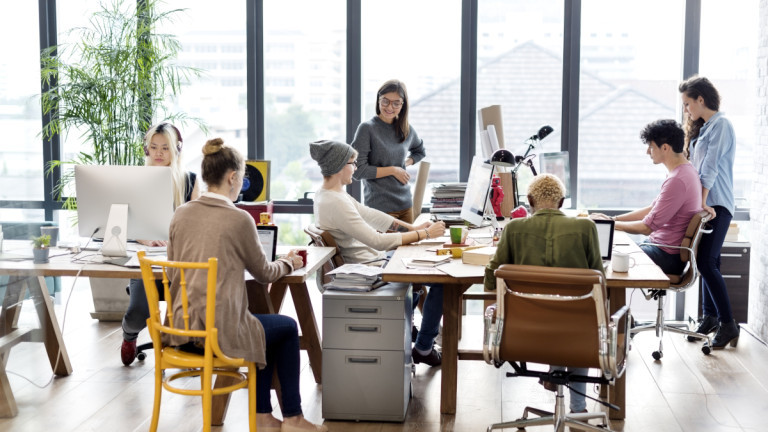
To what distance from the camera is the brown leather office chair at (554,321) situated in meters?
3.28

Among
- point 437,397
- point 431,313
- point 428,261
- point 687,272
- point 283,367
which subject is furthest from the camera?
point 687,272

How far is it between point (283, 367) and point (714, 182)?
3.14 meters

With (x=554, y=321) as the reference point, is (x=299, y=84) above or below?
above

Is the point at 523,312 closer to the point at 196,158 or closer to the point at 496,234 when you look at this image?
the point at 496,234

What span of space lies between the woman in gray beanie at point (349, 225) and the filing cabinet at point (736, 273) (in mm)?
2257

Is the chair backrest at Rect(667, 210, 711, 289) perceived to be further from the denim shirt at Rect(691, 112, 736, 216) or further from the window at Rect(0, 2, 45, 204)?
the window at Rect(0, 2, 45, 204)

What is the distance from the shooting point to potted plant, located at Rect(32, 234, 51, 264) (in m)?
4.16

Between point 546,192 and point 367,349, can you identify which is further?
point 367,349

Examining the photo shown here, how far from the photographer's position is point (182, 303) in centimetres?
340

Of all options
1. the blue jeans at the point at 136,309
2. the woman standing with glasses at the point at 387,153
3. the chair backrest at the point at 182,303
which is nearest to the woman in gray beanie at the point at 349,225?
the woman standing with glasses at the point at 387,153

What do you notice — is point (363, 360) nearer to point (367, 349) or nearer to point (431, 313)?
point (367, 349)

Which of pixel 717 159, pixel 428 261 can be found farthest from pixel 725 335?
pixel 428 261

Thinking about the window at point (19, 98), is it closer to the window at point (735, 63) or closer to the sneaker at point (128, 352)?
the sneaker at point (128, 352)

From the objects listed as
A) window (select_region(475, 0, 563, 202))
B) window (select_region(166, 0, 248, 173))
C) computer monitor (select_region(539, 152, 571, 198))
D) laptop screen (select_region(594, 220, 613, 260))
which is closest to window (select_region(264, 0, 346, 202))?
window (select_region(166, 0, 248, 173))
